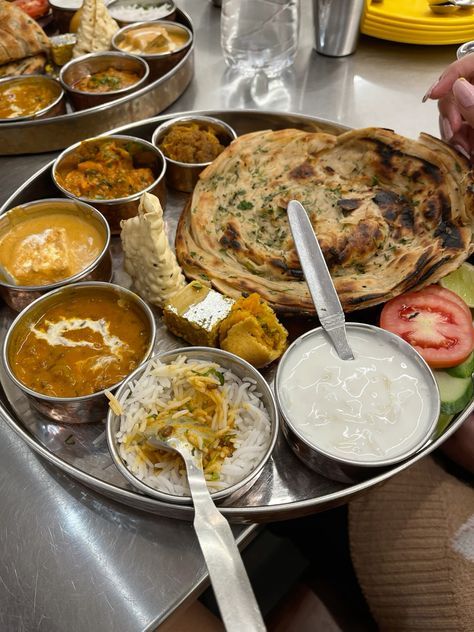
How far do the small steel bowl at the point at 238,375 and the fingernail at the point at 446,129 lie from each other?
154 cm

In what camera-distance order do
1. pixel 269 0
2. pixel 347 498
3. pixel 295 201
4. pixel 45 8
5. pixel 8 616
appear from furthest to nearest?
pixel 45 8
pixel 269 0
pixel 295 201
pixel 347 498
pixel 8 616

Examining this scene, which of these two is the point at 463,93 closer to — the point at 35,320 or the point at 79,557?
the point at 35,320

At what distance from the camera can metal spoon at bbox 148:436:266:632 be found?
1.14 meters

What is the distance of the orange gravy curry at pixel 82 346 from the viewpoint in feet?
5.70

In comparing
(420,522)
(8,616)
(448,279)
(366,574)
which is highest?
(448,279)

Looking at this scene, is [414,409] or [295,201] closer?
[414,409]

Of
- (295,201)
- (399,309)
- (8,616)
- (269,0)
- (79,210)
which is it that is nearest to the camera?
(8,616)

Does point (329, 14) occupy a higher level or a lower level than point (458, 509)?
higher

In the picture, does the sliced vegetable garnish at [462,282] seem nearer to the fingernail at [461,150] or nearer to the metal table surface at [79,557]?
the fingernail at [461,150]

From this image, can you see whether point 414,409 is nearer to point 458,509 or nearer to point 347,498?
point 347,498

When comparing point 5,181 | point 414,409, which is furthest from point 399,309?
point 5,181

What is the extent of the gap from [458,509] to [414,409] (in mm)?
656

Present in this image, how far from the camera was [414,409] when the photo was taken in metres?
1.63

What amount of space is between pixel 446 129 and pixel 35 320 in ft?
6.50
